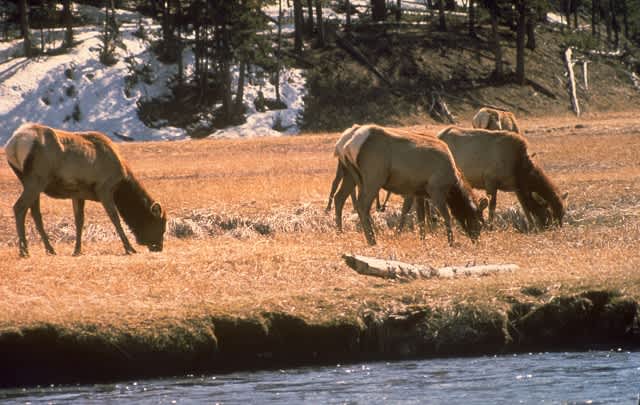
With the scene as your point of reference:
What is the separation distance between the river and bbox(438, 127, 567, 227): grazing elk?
24.1ft

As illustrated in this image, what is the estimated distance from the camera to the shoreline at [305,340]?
43.1 feet

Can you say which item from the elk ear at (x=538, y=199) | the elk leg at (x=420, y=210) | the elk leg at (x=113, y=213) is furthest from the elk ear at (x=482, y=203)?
the elk leg at (x=113, y=213)

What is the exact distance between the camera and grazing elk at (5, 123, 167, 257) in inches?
715

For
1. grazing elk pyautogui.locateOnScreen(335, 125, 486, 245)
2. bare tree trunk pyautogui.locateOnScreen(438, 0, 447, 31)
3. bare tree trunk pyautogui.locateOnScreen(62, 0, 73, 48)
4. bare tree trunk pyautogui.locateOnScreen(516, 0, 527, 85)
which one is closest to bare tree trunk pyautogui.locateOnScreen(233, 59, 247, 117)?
bare tree trunk pyautogui.locateOnScreen(62, 0, 73, 48)

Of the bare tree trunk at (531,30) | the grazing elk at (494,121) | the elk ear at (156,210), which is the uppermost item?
the elk ear at (156,210)

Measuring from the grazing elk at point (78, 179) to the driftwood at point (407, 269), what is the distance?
4554 millimetres

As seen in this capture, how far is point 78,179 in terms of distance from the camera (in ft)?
61.6

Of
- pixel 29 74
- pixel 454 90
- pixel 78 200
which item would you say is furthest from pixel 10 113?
pixel 78 200

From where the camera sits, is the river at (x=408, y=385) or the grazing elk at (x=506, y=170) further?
the grazing elk at (x=506, y=170)

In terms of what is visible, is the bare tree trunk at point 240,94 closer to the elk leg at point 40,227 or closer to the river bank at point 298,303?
the river bank at point 298,303

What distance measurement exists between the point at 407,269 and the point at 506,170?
6387 millimetres

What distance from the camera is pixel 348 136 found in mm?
19719

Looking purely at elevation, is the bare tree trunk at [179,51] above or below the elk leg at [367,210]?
below

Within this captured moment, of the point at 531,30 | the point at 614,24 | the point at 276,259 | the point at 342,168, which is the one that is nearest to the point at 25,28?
the point at 531,30
